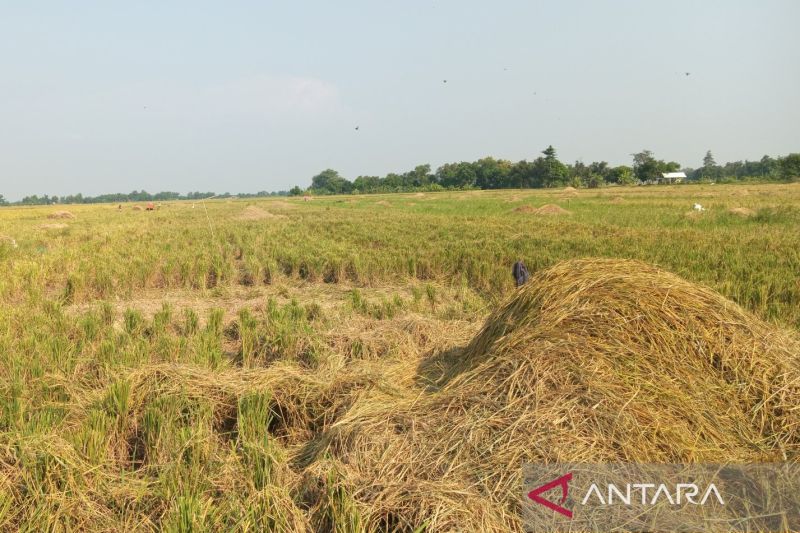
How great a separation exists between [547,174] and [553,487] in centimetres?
8413

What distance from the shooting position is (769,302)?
20.9 ft

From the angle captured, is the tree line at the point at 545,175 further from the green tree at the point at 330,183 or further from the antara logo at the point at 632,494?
the antara logo at the point at 632,494

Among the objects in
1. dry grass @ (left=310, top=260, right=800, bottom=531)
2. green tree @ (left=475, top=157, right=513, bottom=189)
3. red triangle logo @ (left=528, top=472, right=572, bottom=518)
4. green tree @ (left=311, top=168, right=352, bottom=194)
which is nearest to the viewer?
red triangle logo @ (left=528, top=472, right=572, bottom=518)

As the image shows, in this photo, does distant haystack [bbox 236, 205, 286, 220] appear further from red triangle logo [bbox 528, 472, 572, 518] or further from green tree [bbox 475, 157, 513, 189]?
green tree [bbox 475, 157, 513, 189]

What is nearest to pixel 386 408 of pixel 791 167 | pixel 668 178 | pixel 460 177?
pixel 791 167

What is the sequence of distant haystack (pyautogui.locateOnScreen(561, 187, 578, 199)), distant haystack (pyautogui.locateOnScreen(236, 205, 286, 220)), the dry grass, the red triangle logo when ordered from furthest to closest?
distant haystack (pyautogui.locateOnScreen(561, 187, 578, 199)), distant haystack (pyautogui.locateOnScreen(236, 205, 286, 220)), the dry grass, the red triangle logo

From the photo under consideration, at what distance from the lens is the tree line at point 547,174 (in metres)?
76.6

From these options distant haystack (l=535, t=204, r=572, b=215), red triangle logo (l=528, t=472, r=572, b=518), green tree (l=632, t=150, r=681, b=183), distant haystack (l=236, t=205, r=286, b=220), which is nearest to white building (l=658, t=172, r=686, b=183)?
green tree (l=632, t=150, r=681, b=183)

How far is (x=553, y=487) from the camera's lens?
7.22 ft

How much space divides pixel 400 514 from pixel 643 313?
82.5 inches

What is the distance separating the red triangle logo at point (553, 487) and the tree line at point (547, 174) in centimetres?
7830

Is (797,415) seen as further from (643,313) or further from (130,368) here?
(130,368)

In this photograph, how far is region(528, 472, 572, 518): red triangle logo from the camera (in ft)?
7.04

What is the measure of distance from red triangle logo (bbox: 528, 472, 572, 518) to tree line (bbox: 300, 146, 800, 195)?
78297 mm
